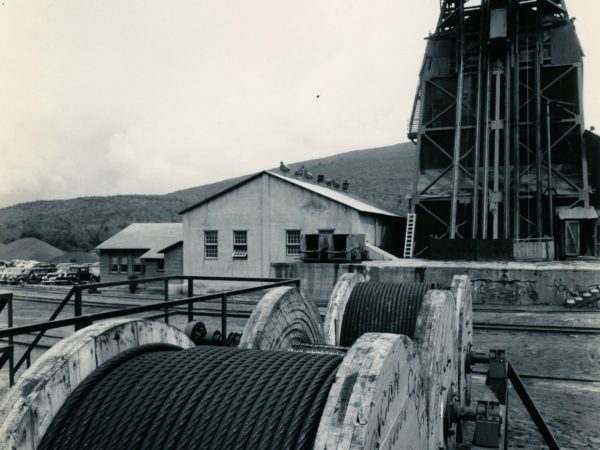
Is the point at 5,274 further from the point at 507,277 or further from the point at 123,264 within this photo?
the point at 507,277

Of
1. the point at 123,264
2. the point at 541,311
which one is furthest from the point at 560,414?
the point at 123,264

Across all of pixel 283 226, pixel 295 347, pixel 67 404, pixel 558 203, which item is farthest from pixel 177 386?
pixel 558 203

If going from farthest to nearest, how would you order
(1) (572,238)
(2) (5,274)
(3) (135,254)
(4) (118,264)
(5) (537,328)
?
1. (2) (5,274)
2. (4) (118,264)
3. (3) (135,254)
4. (1) (572,238)
5. (5) (537,328)

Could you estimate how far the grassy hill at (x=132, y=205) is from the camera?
82.1 metres

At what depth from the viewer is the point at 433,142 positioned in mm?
30234

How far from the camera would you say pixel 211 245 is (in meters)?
29.0

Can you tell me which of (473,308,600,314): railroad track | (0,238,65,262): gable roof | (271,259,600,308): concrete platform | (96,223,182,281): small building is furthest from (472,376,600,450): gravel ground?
(0,238,65,262): gable roof

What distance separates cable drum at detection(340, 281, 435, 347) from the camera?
727 centimetres

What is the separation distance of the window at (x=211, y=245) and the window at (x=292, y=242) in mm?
4008

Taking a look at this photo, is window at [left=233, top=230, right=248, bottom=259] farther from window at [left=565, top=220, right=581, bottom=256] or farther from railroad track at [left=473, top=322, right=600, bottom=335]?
railroad track at [left=473, top=322, right=600, bottom=335]

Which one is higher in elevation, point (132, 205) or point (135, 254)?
point (132, 205)

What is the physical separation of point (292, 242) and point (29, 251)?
126 feet

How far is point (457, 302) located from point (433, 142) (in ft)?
78.8

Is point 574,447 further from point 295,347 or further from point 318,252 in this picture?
point 318,252
